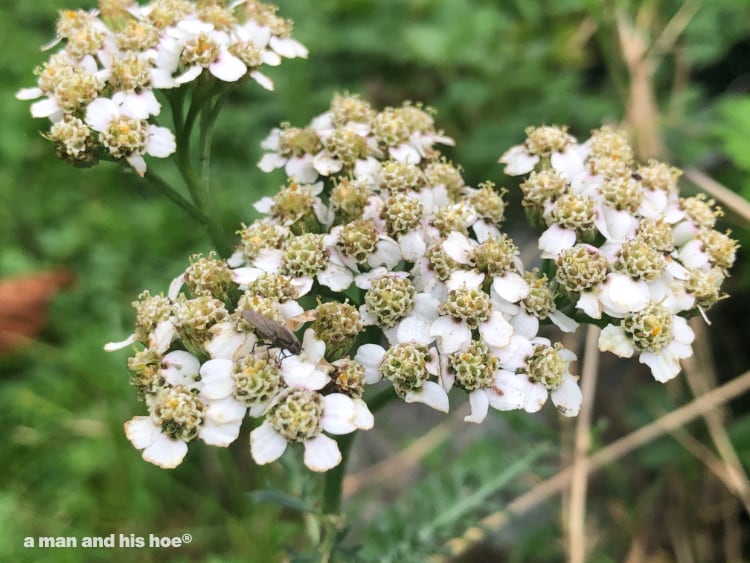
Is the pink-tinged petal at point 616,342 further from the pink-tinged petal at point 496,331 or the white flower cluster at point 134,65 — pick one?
the white flower cluster at point 134,65

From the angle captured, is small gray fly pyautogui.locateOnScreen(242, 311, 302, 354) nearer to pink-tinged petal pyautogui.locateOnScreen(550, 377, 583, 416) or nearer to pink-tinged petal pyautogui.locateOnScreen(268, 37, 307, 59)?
pink-tinged petal pyautogui.locateOnScreen(550, 377, 583, 416)

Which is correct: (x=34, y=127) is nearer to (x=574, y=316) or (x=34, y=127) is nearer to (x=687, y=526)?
(x=574, y=316)

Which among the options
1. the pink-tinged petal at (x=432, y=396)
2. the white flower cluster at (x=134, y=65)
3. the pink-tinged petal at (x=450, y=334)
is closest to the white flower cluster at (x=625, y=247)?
the pink-tinged petal at (x=450, y=334)

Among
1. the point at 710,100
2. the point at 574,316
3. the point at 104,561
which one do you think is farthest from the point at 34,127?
the point at 710,100

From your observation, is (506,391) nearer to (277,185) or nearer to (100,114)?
(100,114)

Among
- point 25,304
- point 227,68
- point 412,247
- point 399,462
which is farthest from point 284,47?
point 25,304

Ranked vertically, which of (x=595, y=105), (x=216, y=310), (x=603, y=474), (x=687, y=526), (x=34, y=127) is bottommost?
(x=687, y=526)
